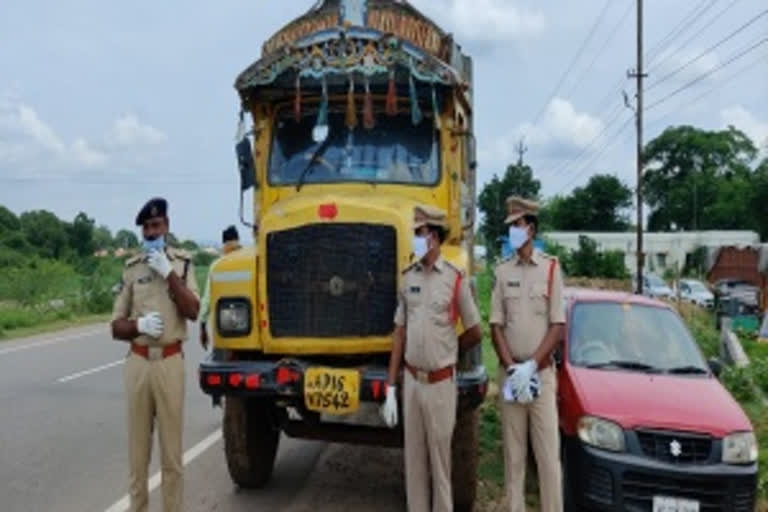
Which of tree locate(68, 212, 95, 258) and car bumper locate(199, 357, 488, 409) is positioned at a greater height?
tree locate(68, 212, 95, 258)

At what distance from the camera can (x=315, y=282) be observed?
17.4ft

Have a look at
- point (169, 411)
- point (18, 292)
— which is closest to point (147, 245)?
point (169, 411)

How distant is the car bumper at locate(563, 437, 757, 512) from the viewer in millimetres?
5285

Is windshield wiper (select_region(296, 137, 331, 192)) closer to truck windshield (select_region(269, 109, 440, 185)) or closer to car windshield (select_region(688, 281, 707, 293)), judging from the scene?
truck windshield (select_region(269, 109, 440, 185))

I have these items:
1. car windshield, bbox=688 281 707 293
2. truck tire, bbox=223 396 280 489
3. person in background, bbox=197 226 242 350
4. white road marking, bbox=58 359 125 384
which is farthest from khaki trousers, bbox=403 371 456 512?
car windshield, bbox=688 281 707 293

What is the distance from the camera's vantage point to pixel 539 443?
16.5 feet

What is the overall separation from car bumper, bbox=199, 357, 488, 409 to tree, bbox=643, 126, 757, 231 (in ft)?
244

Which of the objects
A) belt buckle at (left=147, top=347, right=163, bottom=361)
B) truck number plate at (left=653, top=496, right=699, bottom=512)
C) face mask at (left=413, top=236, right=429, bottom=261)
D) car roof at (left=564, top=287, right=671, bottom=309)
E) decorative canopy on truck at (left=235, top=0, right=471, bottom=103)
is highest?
decorative canopy on truck at (left=235, top=0, right=471, bottom=103)

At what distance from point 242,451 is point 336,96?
2757mm

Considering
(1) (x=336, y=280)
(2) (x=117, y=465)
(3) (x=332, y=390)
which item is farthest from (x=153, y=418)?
(2) (x=117, y=465)

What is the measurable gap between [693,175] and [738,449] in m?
80.5

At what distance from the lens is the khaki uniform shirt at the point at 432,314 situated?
15.6ft

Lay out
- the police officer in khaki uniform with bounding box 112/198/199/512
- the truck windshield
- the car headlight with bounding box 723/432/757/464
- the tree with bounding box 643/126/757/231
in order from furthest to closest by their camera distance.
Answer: the tree with bounding box 643/126/757/231
the truck windshield
the car headlight with bounding box 723/432/757/464
the police officer in khaki uniform with bounding box 112/198/199/512

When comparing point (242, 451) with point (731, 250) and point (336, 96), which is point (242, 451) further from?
point (731, 250)
